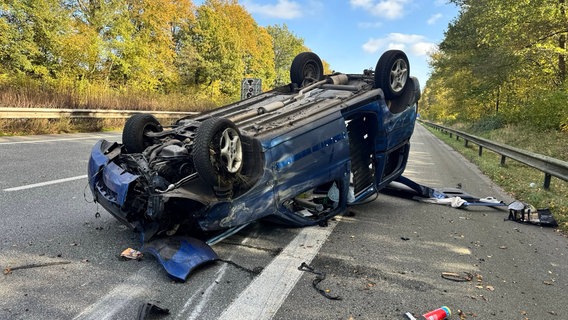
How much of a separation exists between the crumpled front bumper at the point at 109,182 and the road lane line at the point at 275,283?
1.22 m

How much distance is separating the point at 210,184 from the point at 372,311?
1505 millimetres

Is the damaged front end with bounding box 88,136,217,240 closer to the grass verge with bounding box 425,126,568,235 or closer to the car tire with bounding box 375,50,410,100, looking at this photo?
the car tire with bounding box 375,50,410,100

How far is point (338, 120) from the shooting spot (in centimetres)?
407

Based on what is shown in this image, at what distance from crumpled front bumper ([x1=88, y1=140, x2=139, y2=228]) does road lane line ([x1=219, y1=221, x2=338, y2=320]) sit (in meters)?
1.22

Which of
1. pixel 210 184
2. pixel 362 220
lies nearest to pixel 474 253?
pixel 362 220

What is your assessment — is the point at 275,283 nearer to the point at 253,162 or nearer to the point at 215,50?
the point at 253,162

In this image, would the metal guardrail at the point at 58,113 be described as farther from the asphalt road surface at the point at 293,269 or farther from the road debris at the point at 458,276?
the road debris at the point at 458,276

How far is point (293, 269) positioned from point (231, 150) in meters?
1.10

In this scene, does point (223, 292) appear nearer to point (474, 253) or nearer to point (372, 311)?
point (372, 311)

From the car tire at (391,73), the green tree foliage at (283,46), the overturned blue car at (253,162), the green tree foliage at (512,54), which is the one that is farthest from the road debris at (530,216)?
the green tree foliage at (283,46)

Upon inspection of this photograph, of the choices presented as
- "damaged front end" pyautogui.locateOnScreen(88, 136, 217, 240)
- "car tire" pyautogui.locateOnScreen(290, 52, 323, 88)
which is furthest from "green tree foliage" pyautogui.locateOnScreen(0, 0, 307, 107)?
"damaged front end" pyautogui.locateOnScreen(88, 136, 217, 240)

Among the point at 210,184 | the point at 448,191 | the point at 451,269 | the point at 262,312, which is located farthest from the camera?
the point at 448,191

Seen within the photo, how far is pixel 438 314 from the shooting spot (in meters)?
2.43

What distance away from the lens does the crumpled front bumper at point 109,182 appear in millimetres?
3039
